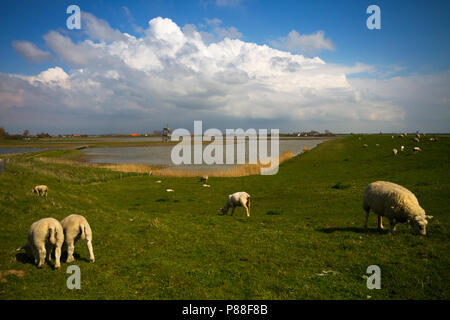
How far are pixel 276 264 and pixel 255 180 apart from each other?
30625mm

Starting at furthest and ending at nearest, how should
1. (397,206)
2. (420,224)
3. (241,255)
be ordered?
(397,206) < (420,224) < (241,255)

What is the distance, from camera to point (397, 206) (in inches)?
471

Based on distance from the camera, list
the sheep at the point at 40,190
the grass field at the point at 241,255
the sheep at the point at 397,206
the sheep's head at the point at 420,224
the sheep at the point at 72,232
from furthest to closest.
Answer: the sheep at the point at 40,190
the sheep at the point at 397,206
the sheep's head at the point at 420,224
the sheep at the point at 72,232
the grass field at the point at 241,255

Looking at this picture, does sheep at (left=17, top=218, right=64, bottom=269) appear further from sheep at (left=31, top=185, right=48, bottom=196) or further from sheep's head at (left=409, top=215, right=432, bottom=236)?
sheep's head at (left=409, top=215, right=432, bottom=236)

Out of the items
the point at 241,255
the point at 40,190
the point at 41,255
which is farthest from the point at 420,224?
the point at 40,190

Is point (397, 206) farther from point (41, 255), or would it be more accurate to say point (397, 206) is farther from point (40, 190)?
point (40, 190)

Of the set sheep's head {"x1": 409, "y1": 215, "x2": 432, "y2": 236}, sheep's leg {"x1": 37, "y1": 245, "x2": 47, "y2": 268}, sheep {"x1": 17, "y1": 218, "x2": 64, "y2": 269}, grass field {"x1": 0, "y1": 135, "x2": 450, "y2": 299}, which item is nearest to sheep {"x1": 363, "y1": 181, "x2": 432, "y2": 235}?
sheep's head {"x1": 409, "y1": 215, "x2": 432, "y2": 236}

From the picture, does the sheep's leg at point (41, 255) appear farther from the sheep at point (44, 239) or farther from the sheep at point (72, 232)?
the sheep at point (72, 232)

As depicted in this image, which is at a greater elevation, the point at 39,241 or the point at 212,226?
the point at 39,241

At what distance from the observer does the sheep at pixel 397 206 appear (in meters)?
11.6

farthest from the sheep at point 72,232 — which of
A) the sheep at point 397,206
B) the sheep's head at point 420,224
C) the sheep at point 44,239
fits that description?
the sheep's head at point 420,224
